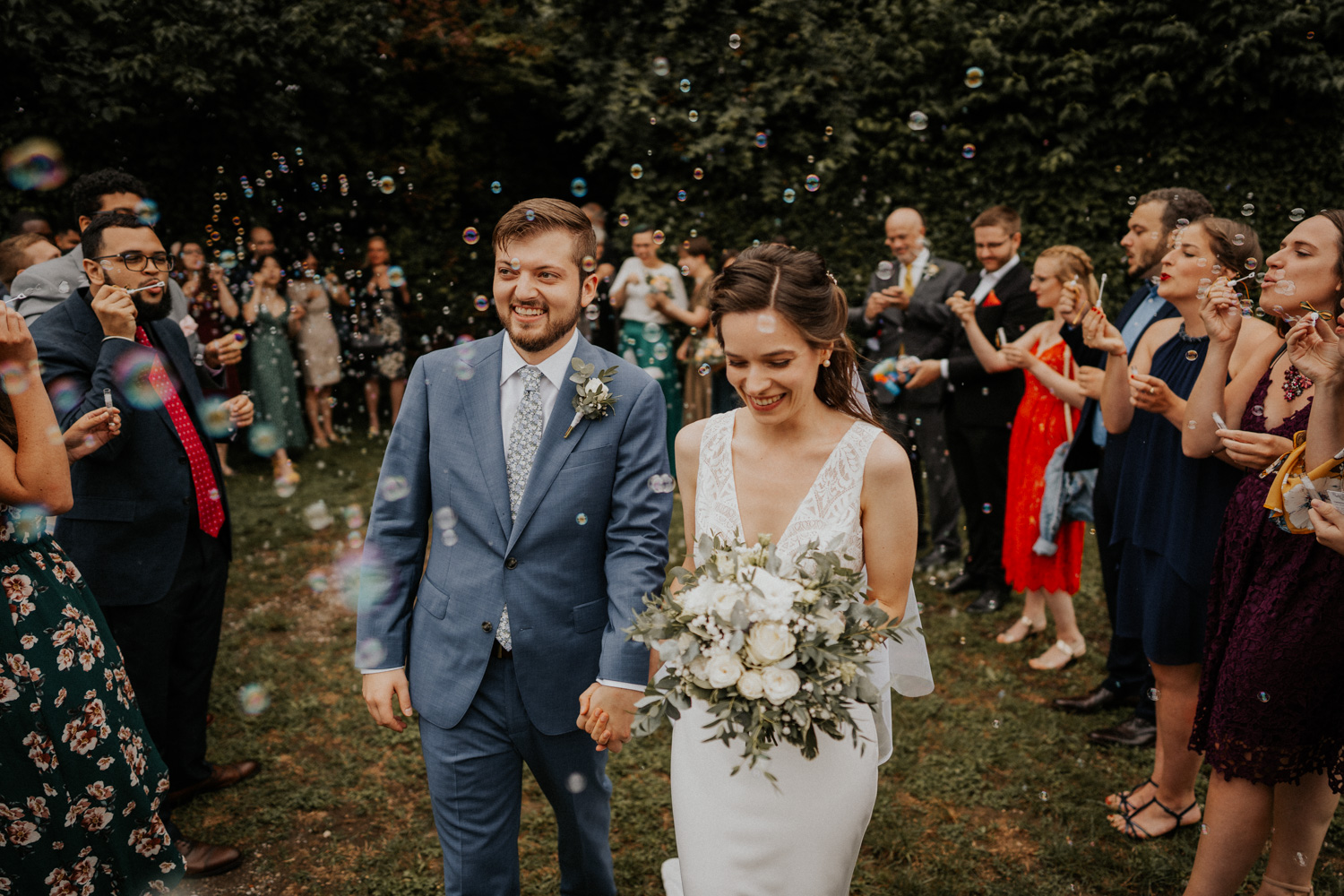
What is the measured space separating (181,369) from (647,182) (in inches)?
361

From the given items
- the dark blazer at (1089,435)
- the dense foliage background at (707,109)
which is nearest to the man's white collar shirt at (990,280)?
the dark blazer at (1089,435)

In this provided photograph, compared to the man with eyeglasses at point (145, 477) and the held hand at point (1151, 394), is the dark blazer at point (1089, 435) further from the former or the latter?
the man with eyeglasses at point (145, 477)

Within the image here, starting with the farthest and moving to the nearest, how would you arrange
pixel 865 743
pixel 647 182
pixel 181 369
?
pixel 647 182 < pixel 181 369 < pixel 865 743

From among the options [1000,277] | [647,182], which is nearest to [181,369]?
[1000,277]

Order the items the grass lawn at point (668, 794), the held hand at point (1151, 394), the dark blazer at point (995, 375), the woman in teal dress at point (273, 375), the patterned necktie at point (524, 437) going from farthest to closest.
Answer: the woman in teal dress at point (273, 375), the dark blazer at point (995, 375), the grass lawn at point (668, 794), the held hand at point (1151, 394), the patterned necktie at point (524, 437)

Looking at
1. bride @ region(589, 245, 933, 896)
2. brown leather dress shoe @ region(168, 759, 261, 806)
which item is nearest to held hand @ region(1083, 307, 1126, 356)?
bride @ region(589, 245, 933, 896)

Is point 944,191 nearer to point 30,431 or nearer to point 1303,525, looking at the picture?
point 1303,525

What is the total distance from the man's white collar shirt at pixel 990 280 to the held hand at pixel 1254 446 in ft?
10.3

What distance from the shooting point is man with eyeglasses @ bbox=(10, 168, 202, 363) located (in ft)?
13.1

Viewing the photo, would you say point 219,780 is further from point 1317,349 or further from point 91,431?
point 1317,349

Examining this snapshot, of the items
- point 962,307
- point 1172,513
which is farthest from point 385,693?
point 962,307

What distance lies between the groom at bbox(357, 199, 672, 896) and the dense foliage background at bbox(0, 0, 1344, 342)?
5.67 meters

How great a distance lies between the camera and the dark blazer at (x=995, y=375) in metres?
5.81

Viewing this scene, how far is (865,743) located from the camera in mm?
2412
